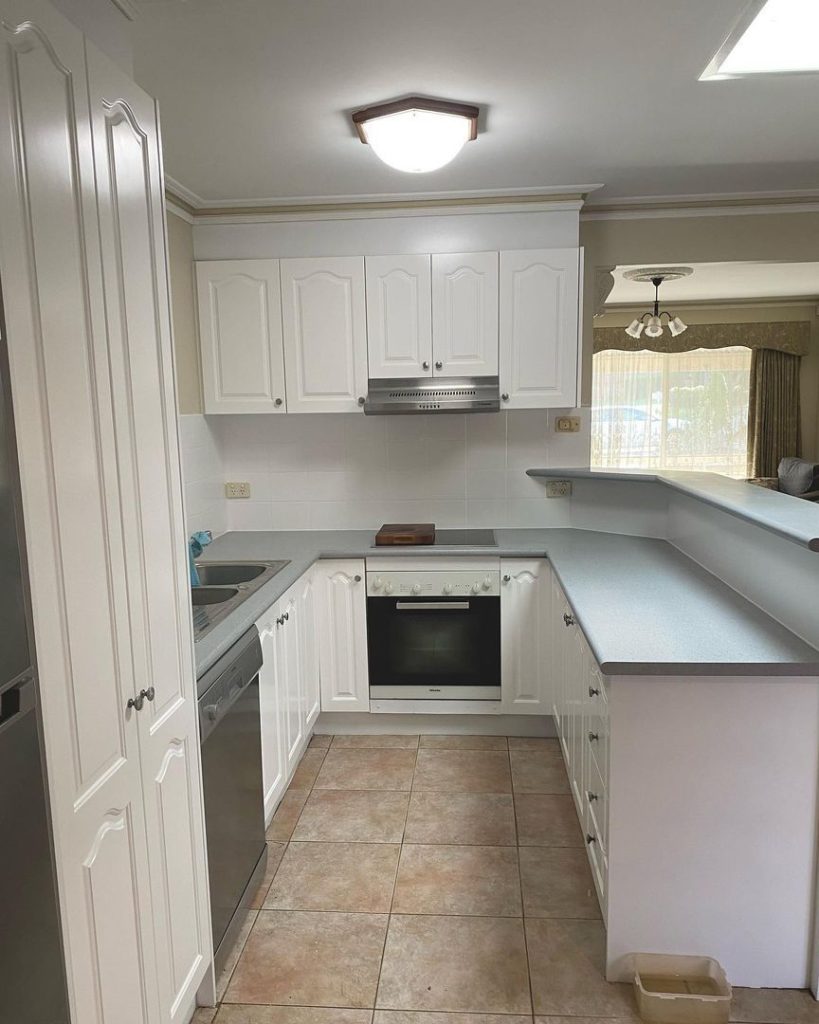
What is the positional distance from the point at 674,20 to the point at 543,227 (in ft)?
4.93

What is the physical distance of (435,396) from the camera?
130 inches

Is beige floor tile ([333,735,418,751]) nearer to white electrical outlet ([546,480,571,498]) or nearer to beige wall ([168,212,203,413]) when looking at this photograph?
white electrical outlet ([546,480,571,498])

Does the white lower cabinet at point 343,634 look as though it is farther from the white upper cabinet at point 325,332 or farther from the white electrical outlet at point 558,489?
the white electrical outlet at point 558,489

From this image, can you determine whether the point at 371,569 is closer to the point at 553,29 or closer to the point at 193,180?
the point at 193,180

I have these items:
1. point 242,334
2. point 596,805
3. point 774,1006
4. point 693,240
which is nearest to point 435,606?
point 596,805

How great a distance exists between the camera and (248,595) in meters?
2.53

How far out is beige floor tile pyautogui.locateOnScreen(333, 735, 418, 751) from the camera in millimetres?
3361

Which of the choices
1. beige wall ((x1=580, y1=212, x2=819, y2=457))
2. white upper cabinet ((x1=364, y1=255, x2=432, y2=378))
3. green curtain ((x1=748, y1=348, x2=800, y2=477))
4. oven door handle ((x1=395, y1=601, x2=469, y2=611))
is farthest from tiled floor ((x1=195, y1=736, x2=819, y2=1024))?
green curtain ((x1=748, y1=348, x2=800, y2=477))

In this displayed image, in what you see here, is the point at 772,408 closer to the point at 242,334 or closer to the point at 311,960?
the point at 242,334

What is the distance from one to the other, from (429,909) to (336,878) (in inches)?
13.7

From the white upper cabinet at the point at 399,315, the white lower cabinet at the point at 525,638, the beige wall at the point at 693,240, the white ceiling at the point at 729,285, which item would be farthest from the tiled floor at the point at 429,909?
the white ceiling at the point at 729,285

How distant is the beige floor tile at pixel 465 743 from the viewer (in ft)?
10.9

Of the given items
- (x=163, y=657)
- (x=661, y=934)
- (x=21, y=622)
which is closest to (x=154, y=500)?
(x=163, y=657)

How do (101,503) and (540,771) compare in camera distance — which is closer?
(101,503)
